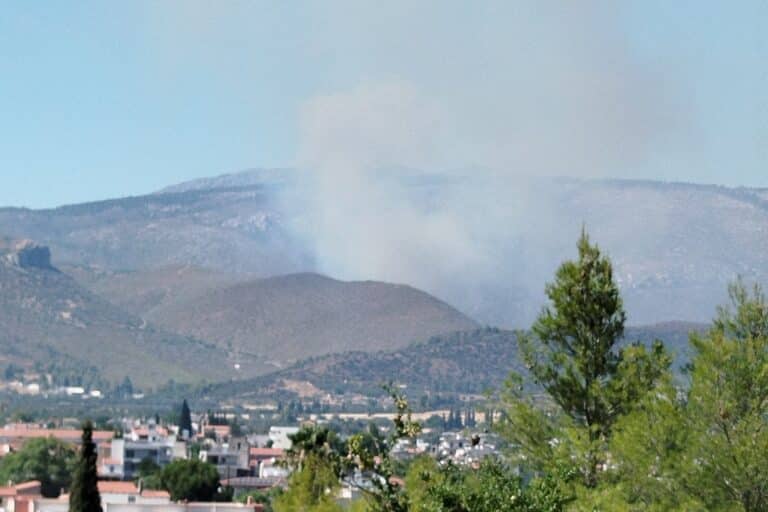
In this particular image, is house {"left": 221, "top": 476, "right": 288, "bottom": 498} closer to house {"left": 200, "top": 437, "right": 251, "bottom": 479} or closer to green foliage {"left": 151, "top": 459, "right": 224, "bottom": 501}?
house {"left": 200, "top": 437, "right": 251, "bottom": 479}

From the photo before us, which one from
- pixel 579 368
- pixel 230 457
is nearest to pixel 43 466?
pixel 230 457

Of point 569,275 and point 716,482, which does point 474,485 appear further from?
point 569,275

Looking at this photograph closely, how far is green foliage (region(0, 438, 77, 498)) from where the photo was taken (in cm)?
11388

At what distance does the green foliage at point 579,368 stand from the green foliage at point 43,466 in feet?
268

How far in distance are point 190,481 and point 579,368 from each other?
75.9 m

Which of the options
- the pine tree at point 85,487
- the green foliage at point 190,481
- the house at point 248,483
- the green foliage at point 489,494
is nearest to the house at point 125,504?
the green foliage at point 190,481

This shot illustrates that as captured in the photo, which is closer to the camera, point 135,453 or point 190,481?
point 190,481

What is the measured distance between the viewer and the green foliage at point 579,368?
29.5 m

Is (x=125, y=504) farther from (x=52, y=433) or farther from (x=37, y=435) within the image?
(x=37, y=435)

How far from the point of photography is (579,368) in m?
30.1

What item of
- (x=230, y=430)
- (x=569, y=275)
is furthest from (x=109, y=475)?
(x=569, y=275)

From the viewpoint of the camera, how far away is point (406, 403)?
25266 mm

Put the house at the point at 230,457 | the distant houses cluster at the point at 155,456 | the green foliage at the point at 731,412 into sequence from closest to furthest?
the green foliage at the point at 731,412
the distant houses cluster at the point at 155,456
the house at the point at 230,457

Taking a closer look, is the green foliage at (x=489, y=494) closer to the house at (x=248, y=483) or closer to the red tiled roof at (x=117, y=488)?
the red tiled roof at (x=117, y=488)
